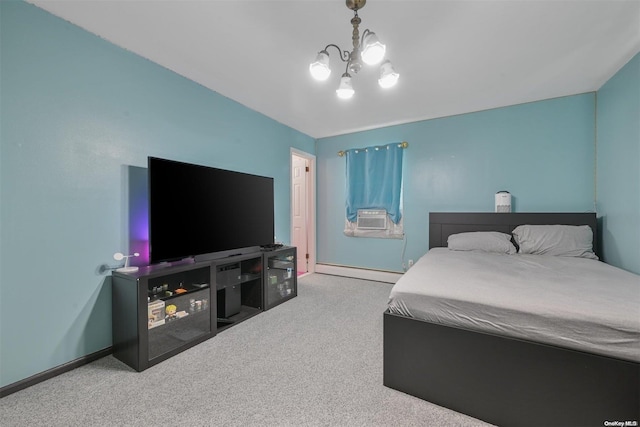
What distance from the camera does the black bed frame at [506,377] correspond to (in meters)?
1.10

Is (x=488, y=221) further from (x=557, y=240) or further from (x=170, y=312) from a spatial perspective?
Result: (x=170, y=312)

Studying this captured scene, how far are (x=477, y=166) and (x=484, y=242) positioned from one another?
1.14m

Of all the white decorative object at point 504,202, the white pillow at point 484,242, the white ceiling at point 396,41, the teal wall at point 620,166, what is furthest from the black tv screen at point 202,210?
the teal wall at point 620,166

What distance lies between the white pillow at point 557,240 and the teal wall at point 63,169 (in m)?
3.85

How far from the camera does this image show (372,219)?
13.5ft

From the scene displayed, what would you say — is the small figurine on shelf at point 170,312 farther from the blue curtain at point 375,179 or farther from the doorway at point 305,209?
the blue curtain at point 375,179

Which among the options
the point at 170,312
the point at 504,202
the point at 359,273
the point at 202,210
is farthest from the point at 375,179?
the point at 170,312

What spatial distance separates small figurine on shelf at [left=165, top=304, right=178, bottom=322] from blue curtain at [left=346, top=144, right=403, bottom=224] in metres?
2.90

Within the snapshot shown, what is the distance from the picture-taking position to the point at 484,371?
1.31 metres

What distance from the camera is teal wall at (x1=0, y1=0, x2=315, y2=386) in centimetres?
155

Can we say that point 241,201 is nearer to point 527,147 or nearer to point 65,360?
point 65,360

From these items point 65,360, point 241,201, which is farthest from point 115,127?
point 65,360

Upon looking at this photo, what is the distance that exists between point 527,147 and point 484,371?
3011 millimetres

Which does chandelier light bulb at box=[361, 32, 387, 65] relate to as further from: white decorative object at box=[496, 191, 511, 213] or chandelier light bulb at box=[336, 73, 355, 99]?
white decorative object at box=[496, 191, 511, 213]
